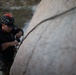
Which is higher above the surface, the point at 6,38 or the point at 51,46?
the point at 51,46

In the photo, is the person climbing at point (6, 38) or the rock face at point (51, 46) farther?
the person climbing at point (6, 38)

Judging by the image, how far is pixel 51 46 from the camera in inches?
77.4

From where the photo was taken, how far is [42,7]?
228 centimetres

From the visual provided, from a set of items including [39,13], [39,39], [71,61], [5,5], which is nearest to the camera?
[71,61]

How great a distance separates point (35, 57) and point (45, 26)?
20 centimetres

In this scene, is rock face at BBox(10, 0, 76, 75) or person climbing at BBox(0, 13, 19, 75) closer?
rock face at BBox(10, 0, 76, 75)

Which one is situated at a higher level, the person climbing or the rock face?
the rock face

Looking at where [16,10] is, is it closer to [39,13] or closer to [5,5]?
[5,5]

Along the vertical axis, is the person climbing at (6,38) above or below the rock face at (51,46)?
below

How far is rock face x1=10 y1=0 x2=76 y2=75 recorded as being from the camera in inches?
75.5

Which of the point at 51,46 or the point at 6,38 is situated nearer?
the point at 51,46

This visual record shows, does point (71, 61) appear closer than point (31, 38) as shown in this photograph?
Yes

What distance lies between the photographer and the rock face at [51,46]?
1.92m

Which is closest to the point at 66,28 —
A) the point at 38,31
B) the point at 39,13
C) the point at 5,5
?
the point at 38,31
